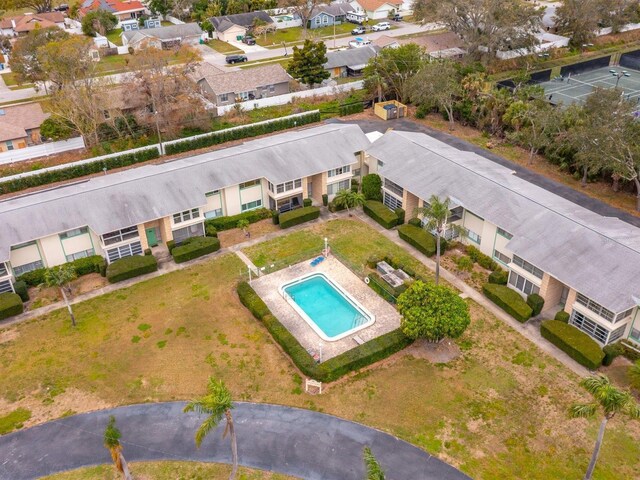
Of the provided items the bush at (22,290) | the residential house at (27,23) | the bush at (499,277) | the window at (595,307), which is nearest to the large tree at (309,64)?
the bush at (499,277)

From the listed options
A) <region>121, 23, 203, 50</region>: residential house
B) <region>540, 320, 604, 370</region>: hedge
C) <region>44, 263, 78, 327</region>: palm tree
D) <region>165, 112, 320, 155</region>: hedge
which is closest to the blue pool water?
<region>540, 320, 604, 370</region>: hedge

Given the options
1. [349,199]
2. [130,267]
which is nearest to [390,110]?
[349,199]

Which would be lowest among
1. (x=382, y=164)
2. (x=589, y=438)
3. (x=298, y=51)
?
(x=589, y=438)

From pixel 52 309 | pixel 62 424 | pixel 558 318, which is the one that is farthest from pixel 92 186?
pixel 558 318

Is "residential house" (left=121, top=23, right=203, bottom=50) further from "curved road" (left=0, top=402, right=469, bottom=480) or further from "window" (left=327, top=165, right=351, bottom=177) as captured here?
"curved road" (left=0, top=402, right=469, bottom=480)

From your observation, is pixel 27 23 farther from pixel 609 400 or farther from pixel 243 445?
pixel 609 400

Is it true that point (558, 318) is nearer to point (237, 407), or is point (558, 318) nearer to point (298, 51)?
point (237, 407)

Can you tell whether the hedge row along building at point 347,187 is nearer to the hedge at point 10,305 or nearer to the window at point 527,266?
the window at point 527,266

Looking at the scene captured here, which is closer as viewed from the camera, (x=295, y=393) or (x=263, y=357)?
(x=295, y=393)
